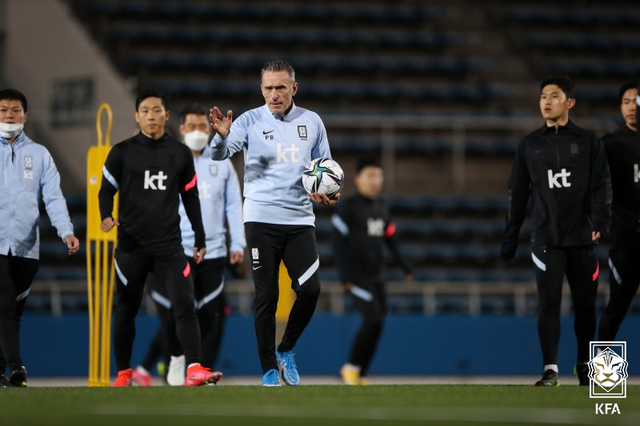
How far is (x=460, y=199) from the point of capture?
17172 mm

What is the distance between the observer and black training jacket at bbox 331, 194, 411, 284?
38.0 feet

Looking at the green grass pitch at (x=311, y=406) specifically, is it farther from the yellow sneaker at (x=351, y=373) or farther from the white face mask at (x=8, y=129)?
the yellow sneaker at (x=351, y=373)

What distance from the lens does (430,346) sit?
14297 mm

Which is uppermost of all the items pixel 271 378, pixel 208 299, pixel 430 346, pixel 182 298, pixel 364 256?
pixel 182 298

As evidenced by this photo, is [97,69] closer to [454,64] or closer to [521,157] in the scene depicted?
[454,64]

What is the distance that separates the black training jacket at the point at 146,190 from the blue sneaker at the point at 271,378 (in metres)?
1.28

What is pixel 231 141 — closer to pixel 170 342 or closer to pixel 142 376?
pixel 170 342

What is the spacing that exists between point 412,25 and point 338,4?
1379 mm

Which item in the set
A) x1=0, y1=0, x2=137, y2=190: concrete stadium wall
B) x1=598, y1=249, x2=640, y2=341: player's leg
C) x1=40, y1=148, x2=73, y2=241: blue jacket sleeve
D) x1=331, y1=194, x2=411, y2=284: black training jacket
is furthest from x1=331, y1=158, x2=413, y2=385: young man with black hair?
x1=0, y1=0, x2=137, y2=190: concrete stadium wall

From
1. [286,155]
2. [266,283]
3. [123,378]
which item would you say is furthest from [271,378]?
[286,155]

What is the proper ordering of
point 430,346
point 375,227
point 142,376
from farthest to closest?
point 430,346 → point 375,227 → point 142,376

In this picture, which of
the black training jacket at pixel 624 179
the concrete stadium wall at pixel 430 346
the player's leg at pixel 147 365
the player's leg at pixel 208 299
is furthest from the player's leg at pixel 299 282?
the concrete stadium wall at pixel 430 346

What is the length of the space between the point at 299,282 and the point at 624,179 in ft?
9.12

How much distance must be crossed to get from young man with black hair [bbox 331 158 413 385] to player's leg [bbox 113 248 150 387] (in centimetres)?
340
